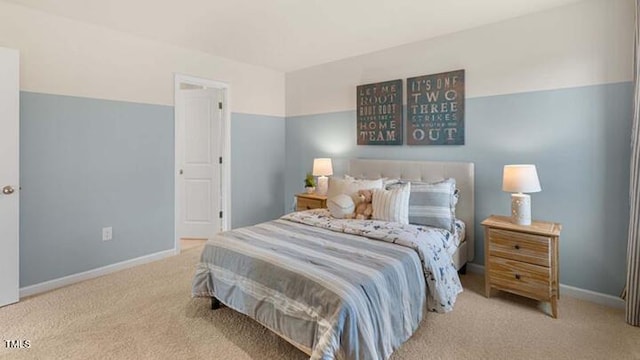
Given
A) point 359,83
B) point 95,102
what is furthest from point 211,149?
point 359,83

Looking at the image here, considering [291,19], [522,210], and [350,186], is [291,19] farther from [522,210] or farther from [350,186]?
[522,210]

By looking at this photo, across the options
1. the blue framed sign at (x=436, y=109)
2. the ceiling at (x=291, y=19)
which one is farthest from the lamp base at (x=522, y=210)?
the ceiling at (x=291, y=19)

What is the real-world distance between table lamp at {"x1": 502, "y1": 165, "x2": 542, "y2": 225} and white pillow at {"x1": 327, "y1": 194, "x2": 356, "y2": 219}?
4.26 ft

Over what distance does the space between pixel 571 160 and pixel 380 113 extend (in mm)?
1897

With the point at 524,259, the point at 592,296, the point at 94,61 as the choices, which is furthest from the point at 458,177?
the point at 94,61

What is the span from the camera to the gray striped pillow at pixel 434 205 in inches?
111

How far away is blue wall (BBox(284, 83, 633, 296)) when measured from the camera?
2.58m

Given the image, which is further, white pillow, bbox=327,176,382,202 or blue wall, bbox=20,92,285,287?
white pillow, bbox=327,176,382,202

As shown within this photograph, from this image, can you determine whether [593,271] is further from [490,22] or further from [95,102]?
[95,102]

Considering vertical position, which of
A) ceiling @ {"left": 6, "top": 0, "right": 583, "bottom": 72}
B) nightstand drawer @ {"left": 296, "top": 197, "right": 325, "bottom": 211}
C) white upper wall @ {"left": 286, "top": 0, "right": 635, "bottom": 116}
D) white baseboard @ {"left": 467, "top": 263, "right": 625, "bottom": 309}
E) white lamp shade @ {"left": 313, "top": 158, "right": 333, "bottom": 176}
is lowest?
white baseboard @ {"left": 467, "top": 263, "right": 625, "bottom": 309}

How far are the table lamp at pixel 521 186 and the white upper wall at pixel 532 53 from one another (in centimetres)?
83

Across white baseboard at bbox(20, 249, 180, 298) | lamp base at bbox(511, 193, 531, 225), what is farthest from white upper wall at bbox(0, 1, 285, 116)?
lamp base at bbox(511, 193, 531, 225)

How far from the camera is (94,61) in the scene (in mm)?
3219

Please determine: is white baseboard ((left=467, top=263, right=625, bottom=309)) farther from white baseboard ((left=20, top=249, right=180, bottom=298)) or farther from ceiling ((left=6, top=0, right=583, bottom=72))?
white baseboard ((left=20, top=249, right=180, bottom=298))
